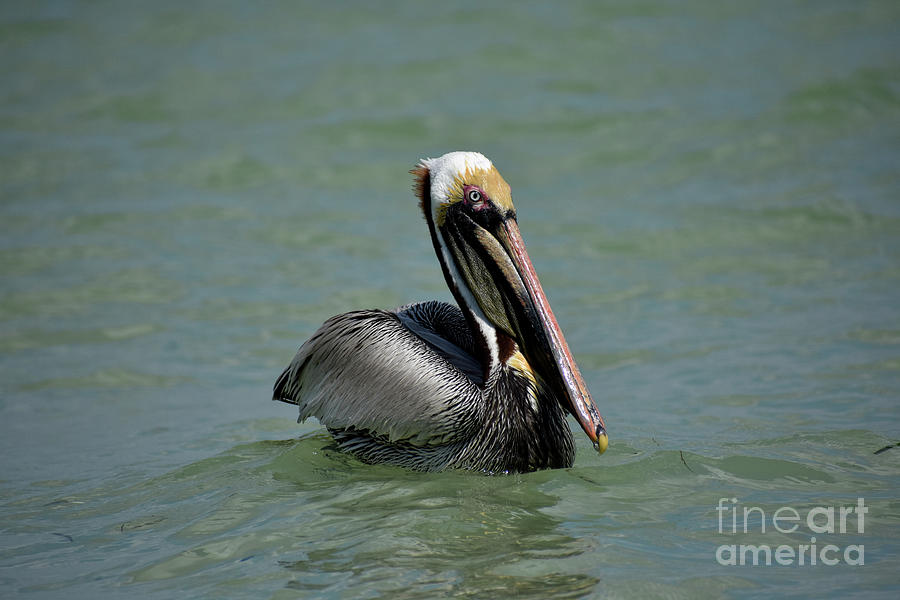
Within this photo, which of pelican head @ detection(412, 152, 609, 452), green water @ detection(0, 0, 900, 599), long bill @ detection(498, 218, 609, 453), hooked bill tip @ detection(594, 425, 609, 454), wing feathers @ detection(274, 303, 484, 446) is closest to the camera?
green water @ detection(0, 0, 900, 599)

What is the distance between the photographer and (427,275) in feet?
26.2

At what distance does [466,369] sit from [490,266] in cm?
53

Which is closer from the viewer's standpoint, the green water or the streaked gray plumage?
the green water

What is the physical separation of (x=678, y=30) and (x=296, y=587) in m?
10.5

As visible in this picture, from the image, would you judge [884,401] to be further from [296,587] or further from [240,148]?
[240,148]

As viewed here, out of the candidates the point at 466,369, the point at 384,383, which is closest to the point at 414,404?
the point at 384,383

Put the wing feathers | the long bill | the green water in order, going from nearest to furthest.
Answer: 1. the green water
2. the long bill
3. the wing feathers

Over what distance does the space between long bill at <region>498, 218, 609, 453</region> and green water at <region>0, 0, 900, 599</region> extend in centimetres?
30

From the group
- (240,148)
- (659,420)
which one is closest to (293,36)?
(240,148)

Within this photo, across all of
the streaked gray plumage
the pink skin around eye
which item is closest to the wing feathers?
the streaked gray plumage

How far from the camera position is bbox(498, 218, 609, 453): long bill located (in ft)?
13.5

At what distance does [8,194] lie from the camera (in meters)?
9.69

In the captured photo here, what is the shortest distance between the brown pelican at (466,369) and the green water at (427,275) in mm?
169

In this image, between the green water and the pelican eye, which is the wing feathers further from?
the pelican eye
